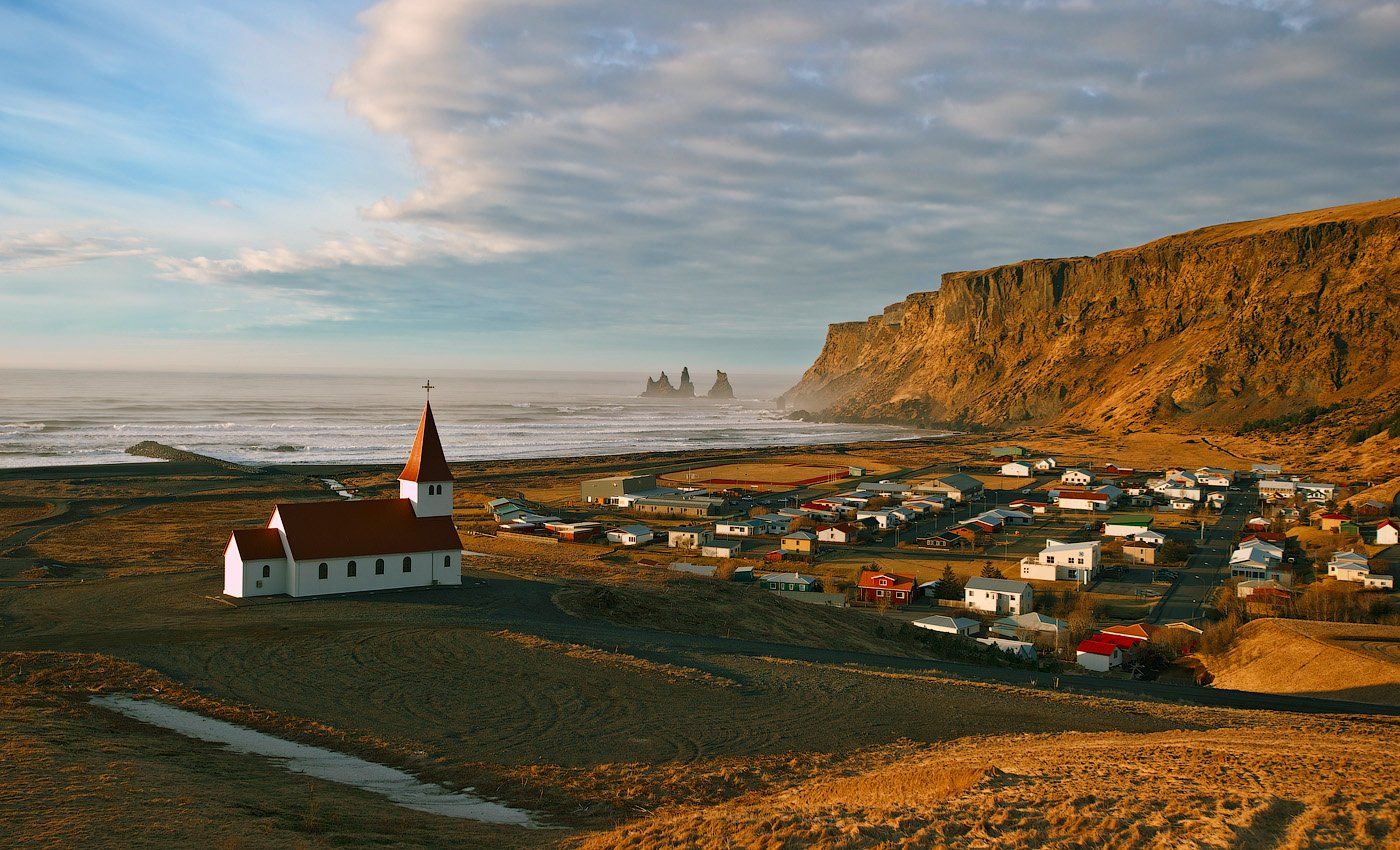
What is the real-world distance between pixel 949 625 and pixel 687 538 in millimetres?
19146

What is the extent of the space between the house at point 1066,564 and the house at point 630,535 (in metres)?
19.4

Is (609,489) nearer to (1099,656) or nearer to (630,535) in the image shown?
(630,535)

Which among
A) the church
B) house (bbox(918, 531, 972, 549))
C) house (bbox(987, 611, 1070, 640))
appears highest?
the church

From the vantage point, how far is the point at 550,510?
58.2m

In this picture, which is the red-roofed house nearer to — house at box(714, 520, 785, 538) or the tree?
the tree

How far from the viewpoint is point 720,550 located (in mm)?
45438

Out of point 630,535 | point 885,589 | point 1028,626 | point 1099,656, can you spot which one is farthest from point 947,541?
point 1099,656

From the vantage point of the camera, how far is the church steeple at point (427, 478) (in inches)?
1147

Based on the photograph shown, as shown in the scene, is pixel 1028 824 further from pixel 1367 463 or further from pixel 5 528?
pixel 1367 463

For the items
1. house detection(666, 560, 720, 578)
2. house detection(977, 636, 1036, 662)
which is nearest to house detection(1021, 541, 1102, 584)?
house detection(977, 636, 1036, 662)

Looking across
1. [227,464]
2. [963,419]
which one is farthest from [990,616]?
[963,419]

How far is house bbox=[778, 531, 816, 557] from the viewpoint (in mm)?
46312

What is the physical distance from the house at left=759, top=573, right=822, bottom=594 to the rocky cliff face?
82141mm

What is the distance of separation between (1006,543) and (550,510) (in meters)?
28.2
